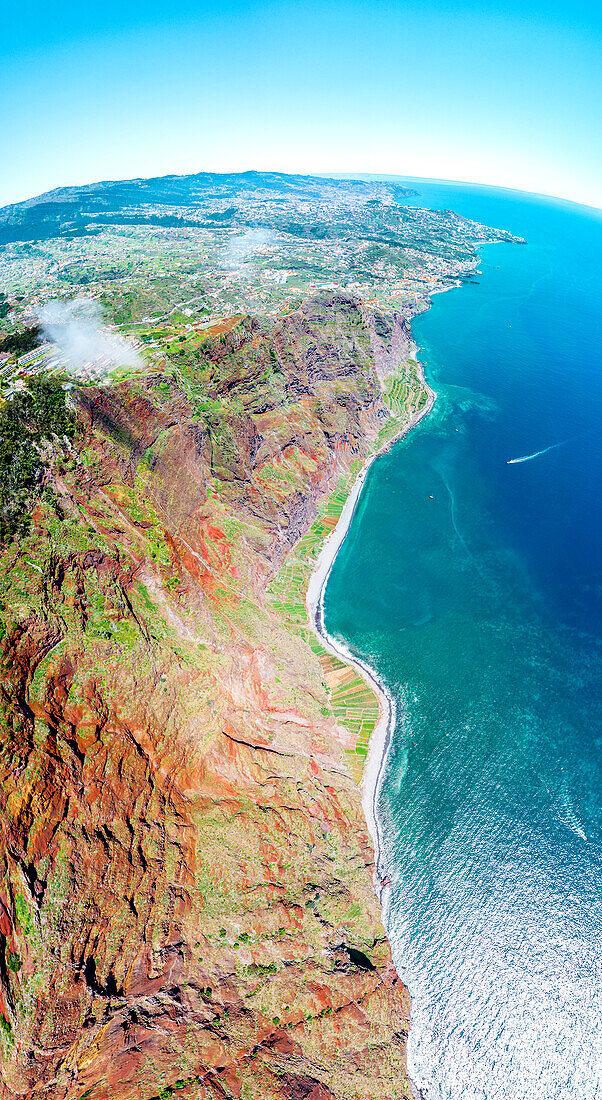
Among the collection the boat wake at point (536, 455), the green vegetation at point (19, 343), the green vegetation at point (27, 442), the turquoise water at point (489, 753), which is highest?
the green vegetation at point (19, 343)

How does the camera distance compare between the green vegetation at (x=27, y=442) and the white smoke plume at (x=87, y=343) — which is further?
the white smoke plume at (x=87, y=343)

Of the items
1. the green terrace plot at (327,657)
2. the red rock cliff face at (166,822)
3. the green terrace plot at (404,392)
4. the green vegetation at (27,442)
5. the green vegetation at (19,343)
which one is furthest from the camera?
the green terrace plot at (404,392)

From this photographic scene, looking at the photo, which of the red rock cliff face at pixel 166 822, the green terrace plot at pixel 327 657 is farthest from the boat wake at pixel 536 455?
the red rock cliff face at pixel 166 822

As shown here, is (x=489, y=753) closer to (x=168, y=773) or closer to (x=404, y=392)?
(x=168, y=773)

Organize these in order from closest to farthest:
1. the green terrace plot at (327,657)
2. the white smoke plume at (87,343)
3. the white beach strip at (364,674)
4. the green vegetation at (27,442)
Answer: the green vegetation at (27,442)
the white beach strip at (364,674)
the green terrace plot at (327,657)
the white smoke plume at (87,343)

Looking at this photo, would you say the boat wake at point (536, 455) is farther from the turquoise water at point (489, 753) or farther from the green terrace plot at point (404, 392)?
the green terrace plot at point (404, 392)

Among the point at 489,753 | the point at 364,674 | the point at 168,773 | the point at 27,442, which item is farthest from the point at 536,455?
the point at 168,773

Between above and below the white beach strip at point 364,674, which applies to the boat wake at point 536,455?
above

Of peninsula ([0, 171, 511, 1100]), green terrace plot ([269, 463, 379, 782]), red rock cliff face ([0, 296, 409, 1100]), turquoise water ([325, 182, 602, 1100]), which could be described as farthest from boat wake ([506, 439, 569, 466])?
red rock cliff face ([0, 296, 409, 1100])
